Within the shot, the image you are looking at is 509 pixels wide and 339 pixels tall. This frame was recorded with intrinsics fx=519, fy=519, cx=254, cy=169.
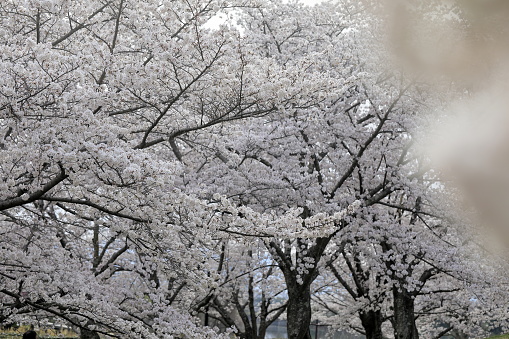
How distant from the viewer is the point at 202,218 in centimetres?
624

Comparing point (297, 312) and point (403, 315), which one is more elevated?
point (403, 315)

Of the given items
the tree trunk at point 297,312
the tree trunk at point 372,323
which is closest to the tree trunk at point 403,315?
the tree trunk at point 372,323

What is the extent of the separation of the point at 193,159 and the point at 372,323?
7.75m

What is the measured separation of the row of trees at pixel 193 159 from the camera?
5.20m

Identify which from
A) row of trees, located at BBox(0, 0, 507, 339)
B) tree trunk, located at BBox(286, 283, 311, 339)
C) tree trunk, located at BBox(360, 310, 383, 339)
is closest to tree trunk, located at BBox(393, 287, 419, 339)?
row of trees, located at BBox(0, 0, 507, 339)

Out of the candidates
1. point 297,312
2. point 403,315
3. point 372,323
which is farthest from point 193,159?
point 372,323

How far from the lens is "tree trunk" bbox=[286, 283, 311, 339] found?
36.2 feet

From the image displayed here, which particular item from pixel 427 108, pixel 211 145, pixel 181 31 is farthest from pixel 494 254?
pixel 181 31

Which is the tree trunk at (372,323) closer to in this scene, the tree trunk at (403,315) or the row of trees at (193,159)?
the row of trees at (193,159)

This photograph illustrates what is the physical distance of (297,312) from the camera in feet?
36.6

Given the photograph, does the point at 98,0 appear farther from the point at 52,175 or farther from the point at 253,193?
the point at 253,193

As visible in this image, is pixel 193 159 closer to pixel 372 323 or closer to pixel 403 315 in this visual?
pixel 403 315

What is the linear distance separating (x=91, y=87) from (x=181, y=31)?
67.1 inches

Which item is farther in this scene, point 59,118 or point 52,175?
point 52,175
